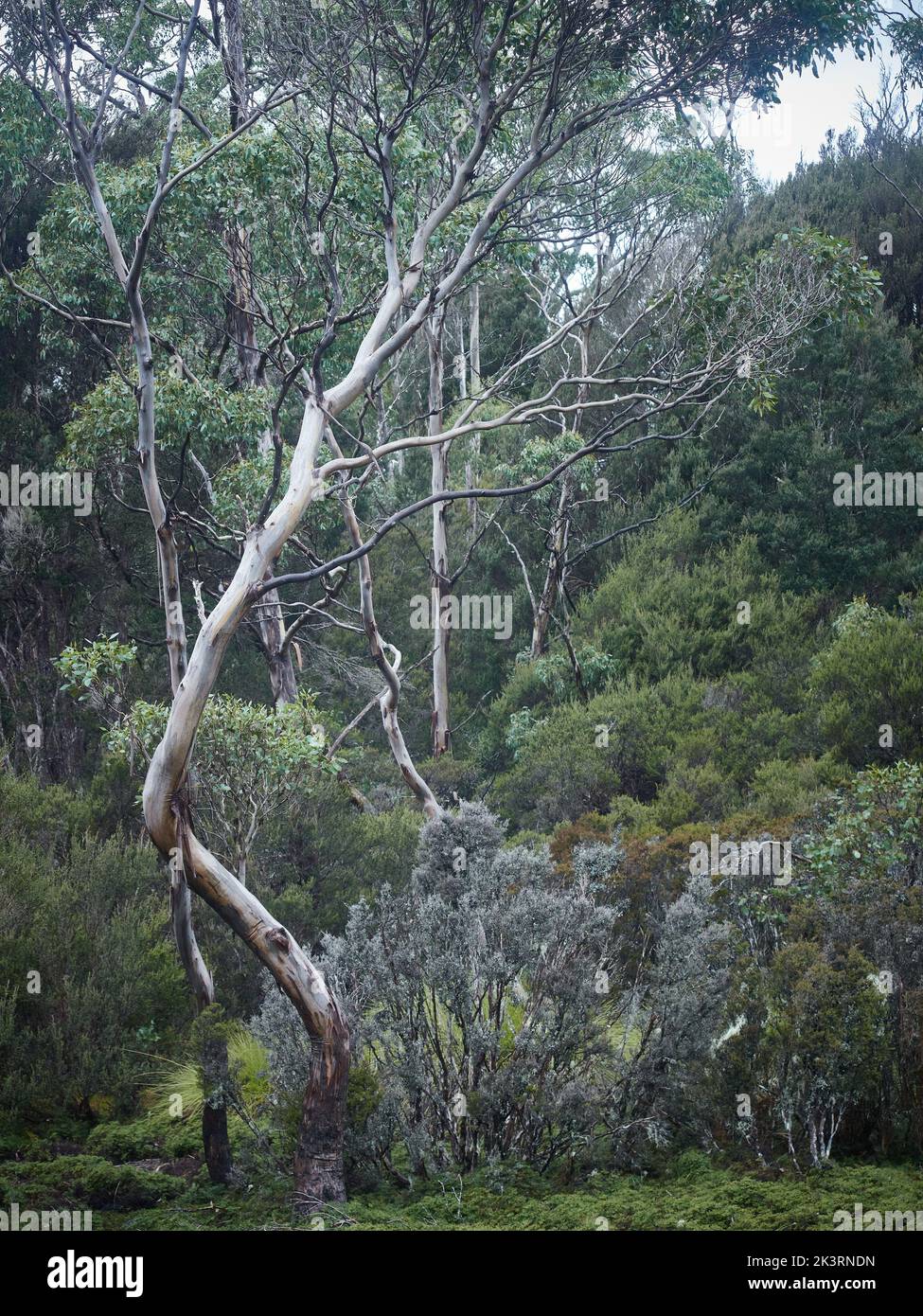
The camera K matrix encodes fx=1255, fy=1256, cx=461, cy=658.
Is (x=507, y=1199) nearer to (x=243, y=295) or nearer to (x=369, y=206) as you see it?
(x=369, y=206)

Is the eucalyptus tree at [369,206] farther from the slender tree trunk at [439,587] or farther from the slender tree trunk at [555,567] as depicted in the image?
the slender tree trunk at [555,567]

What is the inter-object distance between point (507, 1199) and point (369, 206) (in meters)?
8.14

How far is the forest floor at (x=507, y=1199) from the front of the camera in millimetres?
5734

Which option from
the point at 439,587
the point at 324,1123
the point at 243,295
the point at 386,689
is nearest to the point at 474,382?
the point at 439,587

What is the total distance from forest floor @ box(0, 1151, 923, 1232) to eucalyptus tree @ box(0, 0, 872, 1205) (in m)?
0.38

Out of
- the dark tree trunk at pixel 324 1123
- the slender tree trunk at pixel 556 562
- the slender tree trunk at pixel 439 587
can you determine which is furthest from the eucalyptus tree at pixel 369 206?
the slender tree trunk at pixel 556 562

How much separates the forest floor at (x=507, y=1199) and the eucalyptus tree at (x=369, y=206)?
1.24ft

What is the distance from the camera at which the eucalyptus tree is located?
661 centimetres

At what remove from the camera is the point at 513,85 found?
9664 mm

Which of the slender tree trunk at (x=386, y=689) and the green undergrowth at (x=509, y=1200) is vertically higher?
the slender tree trunk at (x=386, y=689)

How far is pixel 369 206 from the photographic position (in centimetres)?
1084
